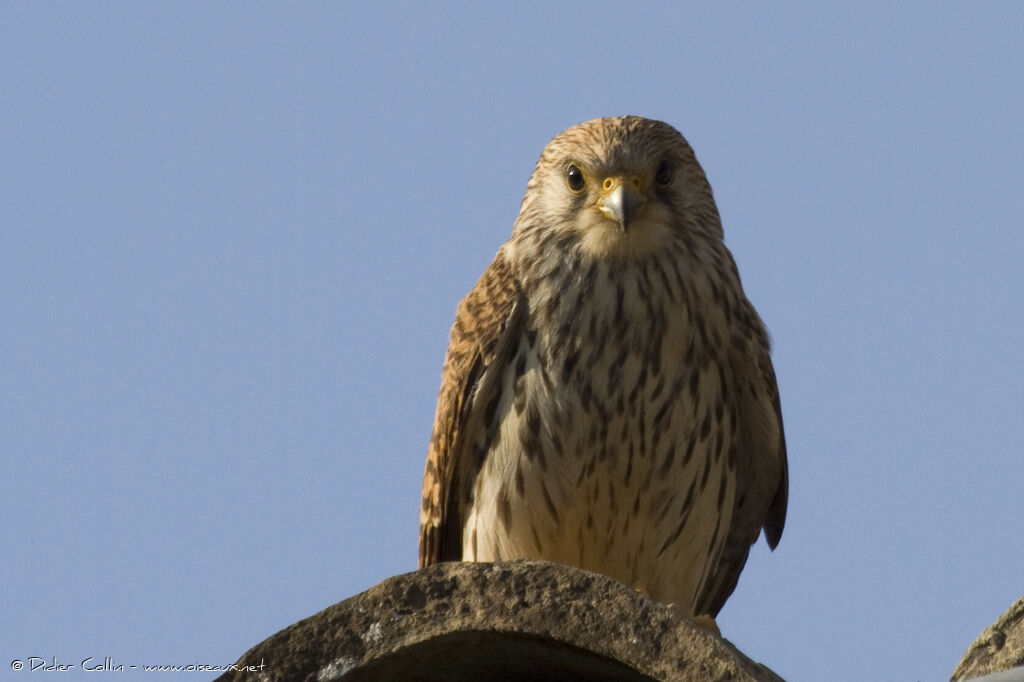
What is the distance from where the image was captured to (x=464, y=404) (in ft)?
17.7

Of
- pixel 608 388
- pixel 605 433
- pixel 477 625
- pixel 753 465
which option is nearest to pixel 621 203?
pixel 608 388

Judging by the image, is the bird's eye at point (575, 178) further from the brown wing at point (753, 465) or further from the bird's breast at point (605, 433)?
the brown wing at point (753, 465)

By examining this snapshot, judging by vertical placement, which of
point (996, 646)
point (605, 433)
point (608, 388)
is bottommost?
point (996, 646)

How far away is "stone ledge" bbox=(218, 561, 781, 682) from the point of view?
3533mm

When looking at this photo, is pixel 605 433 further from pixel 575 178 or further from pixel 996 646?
pixel 996 646

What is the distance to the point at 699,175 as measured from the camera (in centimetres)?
579

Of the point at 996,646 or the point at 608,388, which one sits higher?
the point at 608,388

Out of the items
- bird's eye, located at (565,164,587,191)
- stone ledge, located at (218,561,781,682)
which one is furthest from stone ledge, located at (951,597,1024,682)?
bird's eye, located at (565,164,587,191)

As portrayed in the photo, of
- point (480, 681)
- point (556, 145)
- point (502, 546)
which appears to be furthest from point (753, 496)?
point (480, 681)

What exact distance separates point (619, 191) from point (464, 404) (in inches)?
31.6

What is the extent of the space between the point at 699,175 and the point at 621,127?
0.33 m

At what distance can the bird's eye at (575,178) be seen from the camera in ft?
18.4

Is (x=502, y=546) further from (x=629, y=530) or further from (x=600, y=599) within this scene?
(x=600, y=599)

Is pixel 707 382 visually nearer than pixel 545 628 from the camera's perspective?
No
